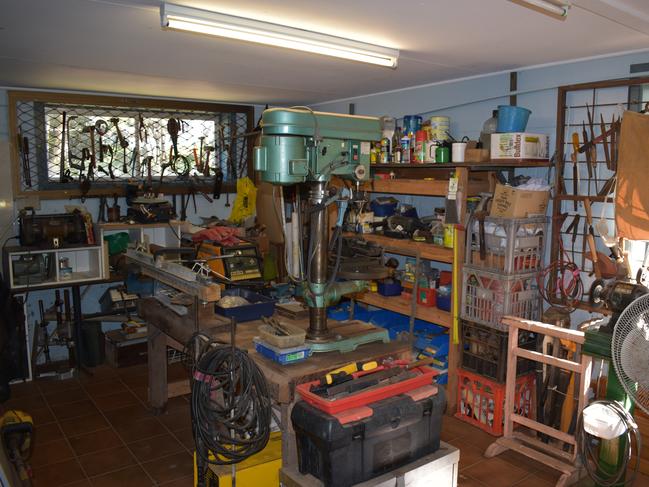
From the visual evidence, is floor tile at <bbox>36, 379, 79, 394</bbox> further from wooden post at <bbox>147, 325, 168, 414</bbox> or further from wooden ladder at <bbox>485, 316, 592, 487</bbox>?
wooden ladder at <bbox>485, 316, 592, 487</bbox>

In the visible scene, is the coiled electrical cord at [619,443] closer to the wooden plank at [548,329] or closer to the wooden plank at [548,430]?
the wooden plank at [548,430]

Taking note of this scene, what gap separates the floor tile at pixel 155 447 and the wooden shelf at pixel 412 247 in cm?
211

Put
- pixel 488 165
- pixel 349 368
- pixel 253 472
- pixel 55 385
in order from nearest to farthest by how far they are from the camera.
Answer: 1. pixel 349 368
2. pixel 253 472
3. pixel 488 165
4. pixel 55 385

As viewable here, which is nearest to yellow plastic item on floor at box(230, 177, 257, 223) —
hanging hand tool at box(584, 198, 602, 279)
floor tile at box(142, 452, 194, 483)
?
floor tile at box(142, 452, 194, 483)

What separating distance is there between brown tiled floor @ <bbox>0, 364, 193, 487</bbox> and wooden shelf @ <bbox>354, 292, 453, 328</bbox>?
1.72 m

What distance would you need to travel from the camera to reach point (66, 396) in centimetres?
448

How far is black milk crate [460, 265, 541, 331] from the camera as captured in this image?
370 centimetres

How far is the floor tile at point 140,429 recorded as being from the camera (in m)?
3.82

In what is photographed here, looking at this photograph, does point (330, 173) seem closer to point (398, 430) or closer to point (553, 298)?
point (398, 430)

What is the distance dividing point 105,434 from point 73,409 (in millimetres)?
562

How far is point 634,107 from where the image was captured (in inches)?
133

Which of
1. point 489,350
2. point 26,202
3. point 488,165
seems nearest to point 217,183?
point 26,202

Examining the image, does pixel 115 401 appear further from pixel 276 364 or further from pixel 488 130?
pixel 488 130

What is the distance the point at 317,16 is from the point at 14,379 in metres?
4.02
